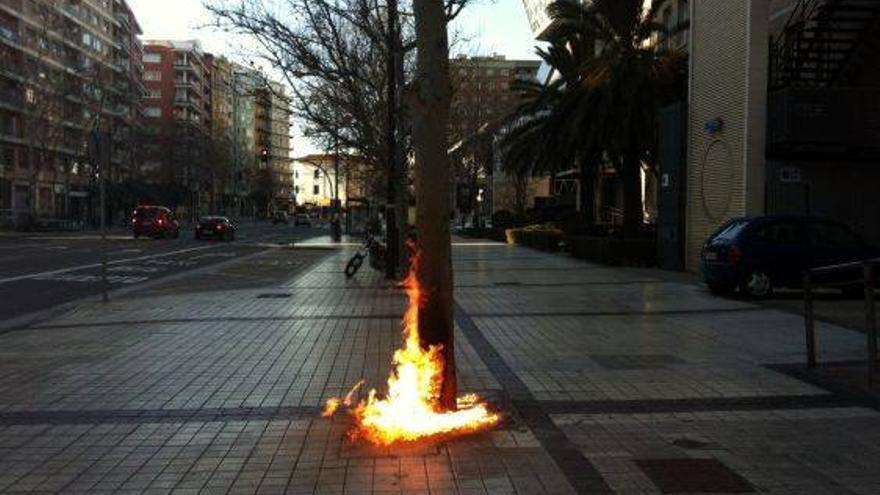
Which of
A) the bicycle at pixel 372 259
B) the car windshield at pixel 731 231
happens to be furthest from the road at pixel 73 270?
the car windshield at pixel 731 231

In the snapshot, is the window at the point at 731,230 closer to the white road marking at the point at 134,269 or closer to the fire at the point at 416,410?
the fire at the point at 416,410

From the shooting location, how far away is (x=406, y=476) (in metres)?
5.68

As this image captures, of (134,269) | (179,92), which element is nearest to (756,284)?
(134,269)

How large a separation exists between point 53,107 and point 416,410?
73226 millimetres

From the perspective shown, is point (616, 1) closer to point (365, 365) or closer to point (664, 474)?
point (365, 365)

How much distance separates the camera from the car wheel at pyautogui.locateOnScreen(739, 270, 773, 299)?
16391mm

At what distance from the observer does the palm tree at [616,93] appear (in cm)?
2684

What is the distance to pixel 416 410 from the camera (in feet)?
22.9

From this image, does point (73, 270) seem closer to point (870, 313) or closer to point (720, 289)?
point (720, 289)

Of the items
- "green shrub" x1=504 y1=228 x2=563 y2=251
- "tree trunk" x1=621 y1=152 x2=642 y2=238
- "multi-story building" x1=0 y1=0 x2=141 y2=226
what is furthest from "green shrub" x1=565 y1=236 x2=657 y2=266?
"multi-story building" x1=0 y1=0 x2=141 y2=226

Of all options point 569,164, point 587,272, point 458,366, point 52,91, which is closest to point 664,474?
point 458,366

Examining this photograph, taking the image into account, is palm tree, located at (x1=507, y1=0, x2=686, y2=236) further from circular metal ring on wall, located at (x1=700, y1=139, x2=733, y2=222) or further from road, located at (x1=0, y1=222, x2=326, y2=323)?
road, located at (x1=0, y1=222, x2=326, y2=323)

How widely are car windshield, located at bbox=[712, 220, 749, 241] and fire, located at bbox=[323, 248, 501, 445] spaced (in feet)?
35.2

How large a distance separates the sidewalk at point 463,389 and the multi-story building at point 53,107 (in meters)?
57.7
